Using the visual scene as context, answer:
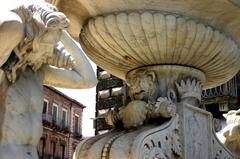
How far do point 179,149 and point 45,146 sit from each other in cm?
2530

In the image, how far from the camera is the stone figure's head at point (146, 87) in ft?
13.3

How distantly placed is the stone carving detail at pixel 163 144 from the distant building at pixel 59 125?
970 inches

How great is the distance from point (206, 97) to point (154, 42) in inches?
473

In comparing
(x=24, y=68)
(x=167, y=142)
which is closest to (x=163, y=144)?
(x=167, y=142)

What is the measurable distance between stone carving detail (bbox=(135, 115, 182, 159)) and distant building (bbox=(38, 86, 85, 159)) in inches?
970

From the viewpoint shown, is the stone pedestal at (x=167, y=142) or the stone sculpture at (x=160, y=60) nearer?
the stone pedestal at (x=167, y=142)

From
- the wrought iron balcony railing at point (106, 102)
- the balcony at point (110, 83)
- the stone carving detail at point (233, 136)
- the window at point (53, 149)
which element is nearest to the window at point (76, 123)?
the window at point (53, 149)

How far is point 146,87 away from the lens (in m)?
4.06

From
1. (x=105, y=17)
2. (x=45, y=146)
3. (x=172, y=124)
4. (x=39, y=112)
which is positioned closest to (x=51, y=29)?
(x=39, y=112)

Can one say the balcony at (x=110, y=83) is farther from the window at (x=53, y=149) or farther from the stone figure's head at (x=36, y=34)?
the stone figure's head at (x=36, y=34)

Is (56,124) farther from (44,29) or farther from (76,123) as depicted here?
(44,29)

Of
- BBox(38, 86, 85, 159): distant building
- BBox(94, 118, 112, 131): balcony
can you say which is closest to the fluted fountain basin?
BBox(94, 118, 112, 131): balcony

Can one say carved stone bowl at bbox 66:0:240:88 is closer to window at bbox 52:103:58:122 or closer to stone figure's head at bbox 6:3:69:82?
stone figure's head at bbox 6:3:69:82

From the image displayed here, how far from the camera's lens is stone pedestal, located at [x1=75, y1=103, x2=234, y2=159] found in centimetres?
367
